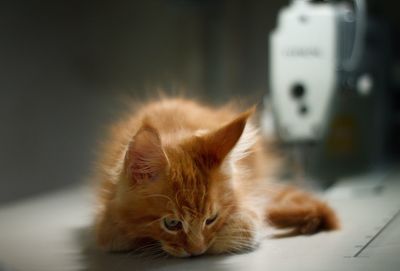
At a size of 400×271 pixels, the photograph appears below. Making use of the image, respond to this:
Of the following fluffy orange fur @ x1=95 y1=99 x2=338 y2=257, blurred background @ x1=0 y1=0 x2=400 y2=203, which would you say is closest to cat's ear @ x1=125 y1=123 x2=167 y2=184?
fluffy orange fur @ x1=95 y1=99 x2=338 y2=257

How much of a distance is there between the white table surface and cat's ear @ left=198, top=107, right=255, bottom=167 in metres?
0.20

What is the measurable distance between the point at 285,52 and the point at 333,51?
0.13 metres

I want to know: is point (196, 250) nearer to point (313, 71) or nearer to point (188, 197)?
point (188, 197)

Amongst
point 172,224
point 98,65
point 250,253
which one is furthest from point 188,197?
point 98,65

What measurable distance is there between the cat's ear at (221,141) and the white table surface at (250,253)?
0.66ft

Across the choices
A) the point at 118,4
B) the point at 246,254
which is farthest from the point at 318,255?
the point at 118,4

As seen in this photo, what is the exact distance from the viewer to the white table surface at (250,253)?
1204 millimetres

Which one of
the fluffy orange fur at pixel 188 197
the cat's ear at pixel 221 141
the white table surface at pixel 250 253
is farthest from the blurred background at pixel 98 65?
the cat's ear at pixel 221 141

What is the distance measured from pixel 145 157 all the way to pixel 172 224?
14 centimetres

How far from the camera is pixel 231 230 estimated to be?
4.37 feet

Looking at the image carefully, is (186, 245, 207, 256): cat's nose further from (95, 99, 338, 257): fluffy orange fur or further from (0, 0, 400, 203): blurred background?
(0, 0, 400, 203): blurred background

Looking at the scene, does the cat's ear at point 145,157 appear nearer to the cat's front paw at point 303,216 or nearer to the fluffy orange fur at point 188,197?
the fluffy orange fur at point 188,197

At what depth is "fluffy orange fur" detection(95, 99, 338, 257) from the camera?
1247 millimetres

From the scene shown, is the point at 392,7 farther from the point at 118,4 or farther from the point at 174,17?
the point at 118,4
